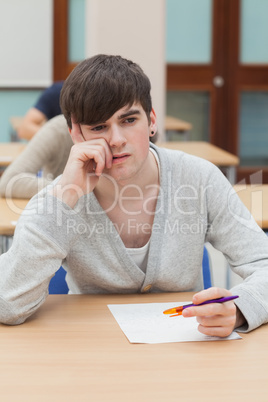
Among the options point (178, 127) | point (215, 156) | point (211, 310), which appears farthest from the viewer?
point (178, 127)

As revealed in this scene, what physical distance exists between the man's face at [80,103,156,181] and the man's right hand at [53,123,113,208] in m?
0.02

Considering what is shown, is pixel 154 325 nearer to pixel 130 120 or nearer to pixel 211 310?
pixel 211 310

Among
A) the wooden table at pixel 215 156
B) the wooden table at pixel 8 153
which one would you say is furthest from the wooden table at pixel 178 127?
the wooden table at pixel 8 153

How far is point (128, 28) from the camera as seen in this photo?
4426mm

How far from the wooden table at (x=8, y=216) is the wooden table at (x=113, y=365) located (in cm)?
98

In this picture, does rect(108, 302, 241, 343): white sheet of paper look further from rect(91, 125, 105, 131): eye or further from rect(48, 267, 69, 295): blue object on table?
rect(91, 125, 105, 131): eye

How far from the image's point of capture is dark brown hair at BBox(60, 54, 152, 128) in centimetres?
152

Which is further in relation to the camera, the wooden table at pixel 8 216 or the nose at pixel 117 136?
the wooden table at pixel 8 216

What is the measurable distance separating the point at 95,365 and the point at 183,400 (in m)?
0.21

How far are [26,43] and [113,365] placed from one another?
5824mm

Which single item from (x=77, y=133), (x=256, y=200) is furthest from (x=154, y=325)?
(x=256, y=200)

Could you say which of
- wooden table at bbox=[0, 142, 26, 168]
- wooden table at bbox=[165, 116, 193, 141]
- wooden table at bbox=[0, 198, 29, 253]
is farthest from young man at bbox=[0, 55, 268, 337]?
wooden table at bbox=[165, 116, 193, 141]

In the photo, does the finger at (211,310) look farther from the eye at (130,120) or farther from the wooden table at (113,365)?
the eye at (130,120)

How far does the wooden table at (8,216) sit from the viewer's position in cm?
247
